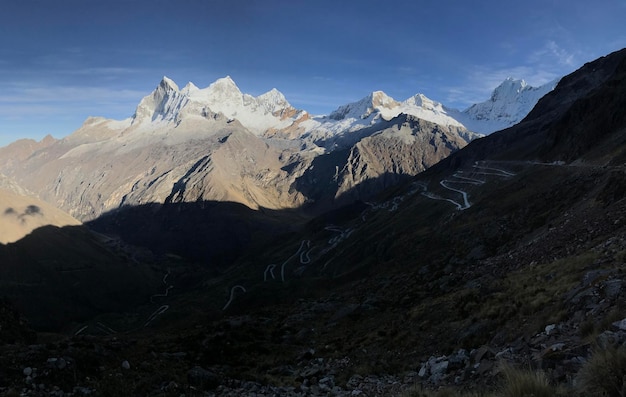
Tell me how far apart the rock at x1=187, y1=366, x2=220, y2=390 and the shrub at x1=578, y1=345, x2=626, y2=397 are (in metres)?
17.5

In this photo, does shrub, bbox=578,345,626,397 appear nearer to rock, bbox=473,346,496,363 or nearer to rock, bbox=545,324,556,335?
rock, bbox=545,324,556,335

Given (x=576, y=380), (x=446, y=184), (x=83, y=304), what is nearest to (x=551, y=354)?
(x=576, y=380)

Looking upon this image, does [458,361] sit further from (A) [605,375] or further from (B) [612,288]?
(A) [605,375]

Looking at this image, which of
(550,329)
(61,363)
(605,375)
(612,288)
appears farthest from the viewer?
(61,363)

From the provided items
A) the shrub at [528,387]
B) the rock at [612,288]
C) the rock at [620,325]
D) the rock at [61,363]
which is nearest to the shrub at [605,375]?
the shrub at [528,387]

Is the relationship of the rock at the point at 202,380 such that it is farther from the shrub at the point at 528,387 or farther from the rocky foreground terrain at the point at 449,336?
the shrub at the point at 528,387

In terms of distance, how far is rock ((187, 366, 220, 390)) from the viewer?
20.7 meters

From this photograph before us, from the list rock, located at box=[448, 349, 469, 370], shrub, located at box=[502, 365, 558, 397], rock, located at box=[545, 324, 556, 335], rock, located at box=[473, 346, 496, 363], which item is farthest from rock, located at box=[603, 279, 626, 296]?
shrub, located at box=[502, 365, 558, 397]

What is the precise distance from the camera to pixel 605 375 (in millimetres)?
8047

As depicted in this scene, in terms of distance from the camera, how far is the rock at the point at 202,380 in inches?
815

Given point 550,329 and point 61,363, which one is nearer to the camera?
point 550,329

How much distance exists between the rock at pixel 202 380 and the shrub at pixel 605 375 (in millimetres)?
17527

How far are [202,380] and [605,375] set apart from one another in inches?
735

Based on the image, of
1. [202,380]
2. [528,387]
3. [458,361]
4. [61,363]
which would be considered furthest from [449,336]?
[61,363]
